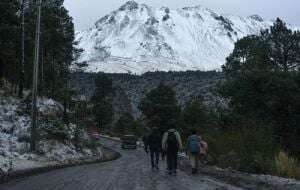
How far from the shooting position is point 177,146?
79.3 ft

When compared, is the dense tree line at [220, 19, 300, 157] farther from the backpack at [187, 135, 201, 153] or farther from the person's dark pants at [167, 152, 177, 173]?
the person's dark pants at [167, 152, 177, 173]

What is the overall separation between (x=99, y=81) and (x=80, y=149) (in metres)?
105

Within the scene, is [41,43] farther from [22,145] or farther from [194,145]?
[194,145]

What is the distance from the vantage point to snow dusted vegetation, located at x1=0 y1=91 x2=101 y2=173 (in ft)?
93.2

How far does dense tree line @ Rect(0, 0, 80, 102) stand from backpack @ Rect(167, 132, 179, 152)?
2654 centimetres

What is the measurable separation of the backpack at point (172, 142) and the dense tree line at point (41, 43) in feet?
87.1

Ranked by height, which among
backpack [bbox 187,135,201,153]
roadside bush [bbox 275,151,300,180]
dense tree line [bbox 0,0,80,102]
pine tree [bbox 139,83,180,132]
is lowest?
roadside bush [bbox 275,151,300,180]

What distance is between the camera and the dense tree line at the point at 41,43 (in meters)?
49.5

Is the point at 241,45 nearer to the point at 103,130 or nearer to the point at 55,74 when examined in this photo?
the point at 55,74

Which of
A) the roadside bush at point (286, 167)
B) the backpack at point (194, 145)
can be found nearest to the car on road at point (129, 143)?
the backpack at point (194, 145)

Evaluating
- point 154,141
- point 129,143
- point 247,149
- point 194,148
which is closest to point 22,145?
point 154,141

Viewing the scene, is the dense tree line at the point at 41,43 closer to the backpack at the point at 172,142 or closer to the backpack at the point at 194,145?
the backpack at the point at 194,145

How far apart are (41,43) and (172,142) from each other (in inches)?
1386

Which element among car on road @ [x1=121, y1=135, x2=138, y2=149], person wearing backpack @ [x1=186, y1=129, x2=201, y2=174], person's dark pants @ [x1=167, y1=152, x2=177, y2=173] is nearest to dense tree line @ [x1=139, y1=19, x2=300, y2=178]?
person wearing backpack @ [x1=186, y1=129, x2=201, y2=174]
